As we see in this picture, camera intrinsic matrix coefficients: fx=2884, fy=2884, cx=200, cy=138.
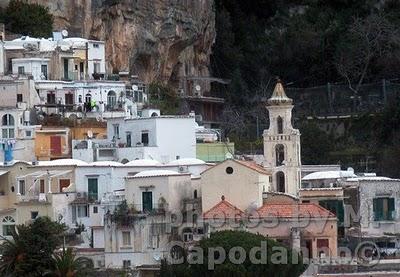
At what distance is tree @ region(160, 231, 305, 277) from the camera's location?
66812mm

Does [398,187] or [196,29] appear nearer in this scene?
[398,187]

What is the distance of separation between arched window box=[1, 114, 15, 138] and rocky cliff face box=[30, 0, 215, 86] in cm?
597

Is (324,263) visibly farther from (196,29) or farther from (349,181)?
(196,29)

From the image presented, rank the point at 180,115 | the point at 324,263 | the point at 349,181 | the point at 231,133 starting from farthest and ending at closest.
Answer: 1. the point at 231,133
2. the point at 180,115
3. the point at 349,181
4. the point at 324,263

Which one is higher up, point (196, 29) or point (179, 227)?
point (196, 29)

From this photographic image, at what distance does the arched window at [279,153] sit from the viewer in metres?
77.4

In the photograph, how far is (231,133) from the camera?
285 ft

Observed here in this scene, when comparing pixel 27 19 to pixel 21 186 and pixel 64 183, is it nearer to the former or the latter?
pixel 21 186

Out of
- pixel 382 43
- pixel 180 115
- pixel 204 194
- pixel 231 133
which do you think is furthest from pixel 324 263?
pixel 382 43

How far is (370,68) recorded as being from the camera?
3620 inches

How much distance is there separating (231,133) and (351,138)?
378cm

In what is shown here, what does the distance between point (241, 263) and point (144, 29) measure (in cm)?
1985

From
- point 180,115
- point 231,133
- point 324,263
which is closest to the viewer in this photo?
point 324,263

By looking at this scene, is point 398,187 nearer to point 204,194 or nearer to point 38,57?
point 204,194
